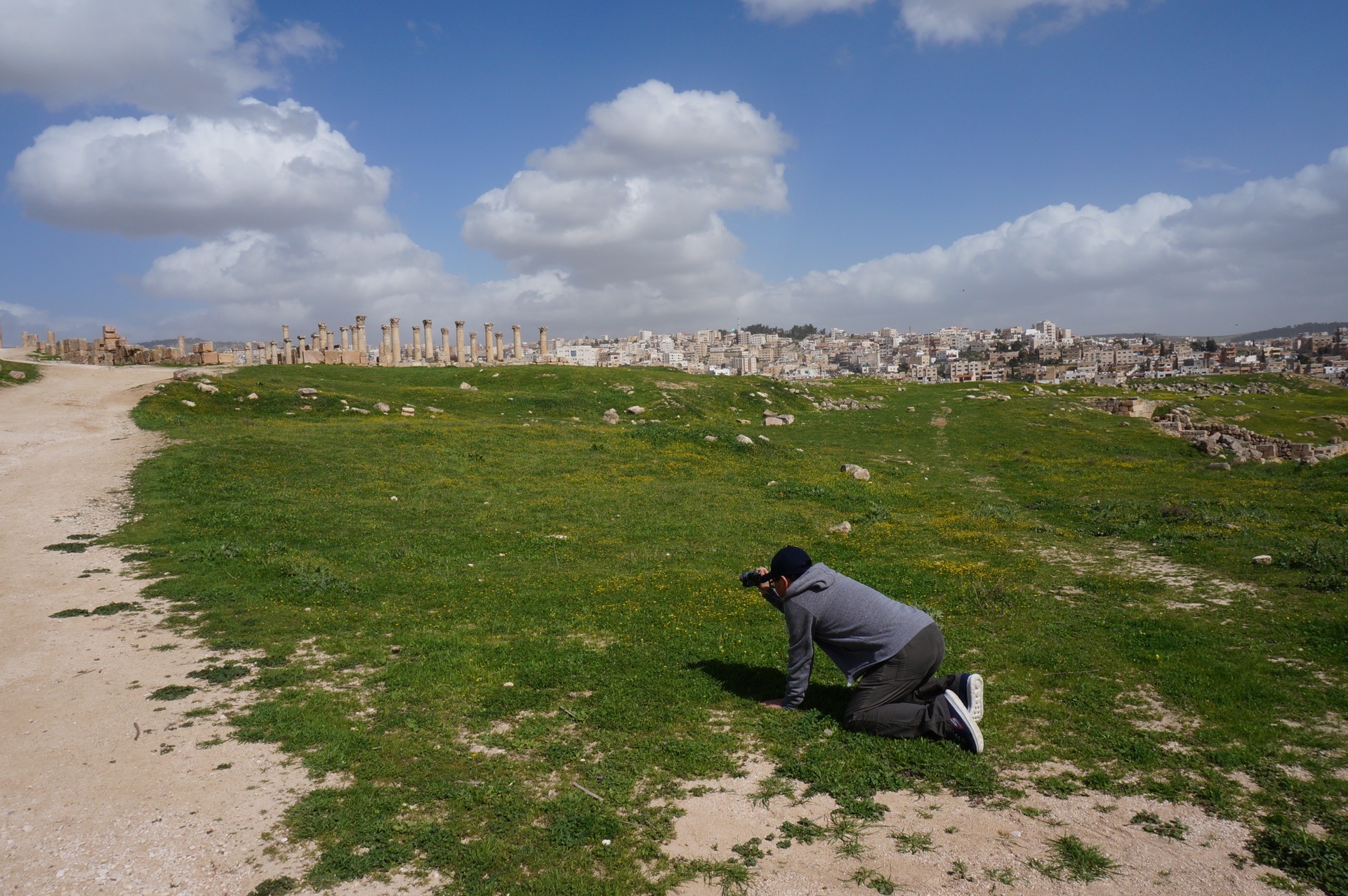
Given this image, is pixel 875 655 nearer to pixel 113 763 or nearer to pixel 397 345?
pixel 113 763

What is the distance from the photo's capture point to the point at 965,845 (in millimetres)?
6398

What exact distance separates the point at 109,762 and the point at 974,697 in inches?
376

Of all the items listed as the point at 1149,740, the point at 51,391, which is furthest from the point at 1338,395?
the point at 51,391

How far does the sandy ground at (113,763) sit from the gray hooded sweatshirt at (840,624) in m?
4.71

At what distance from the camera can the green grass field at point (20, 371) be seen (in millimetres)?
37594

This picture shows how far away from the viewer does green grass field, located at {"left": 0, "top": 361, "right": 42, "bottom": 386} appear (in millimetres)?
37594

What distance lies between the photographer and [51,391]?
35.9 metres

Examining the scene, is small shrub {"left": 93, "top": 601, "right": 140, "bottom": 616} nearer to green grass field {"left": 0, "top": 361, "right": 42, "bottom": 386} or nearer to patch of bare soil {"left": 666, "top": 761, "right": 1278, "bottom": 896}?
patch of bare soil {"left": 666, "top": 761, "right": 1278, "bottom": 896}

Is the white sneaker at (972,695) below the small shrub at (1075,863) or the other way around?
the other way around

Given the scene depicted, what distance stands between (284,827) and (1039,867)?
266 inches

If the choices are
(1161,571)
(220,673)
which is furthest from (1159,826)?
(220,673)

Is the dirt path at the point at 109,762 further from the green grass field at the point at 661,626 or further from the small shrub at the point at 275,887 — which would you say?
the green grass field at the point at 661,626

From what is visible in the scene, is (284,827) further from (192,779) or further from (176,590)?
(176,590)

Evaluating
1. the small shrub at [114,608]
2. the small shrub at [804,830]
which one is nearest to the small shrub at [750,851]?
the small shrub at [804,830]
